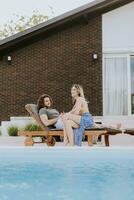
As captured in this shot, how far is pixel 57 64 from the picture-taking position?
15.2 meters

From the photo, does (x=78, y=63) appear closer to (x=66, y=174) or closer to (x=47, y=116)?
(x=47, y=116)

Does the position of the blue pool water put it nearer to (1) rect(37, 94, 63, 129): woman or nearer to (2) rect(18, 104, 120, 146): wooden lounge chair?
(2) rect(18, 104, 120, 146): wooden lounge chair

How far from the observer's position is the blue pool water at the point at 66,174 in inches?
237

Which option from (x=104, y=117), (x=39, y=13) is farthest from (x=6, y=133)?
(x=39, y=13)

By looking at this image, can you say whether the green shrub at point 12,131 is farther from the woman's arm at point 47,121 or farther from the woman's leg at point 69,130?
the woman's leg at point 69,130

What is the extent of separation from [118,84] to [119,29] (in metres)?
1.70

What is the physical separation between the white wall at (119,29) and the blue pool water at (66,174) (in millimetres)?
6985

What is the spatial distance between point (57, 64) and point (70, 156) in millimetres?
6918

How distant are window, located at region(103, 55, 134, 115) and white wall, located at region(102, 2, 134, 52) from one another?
0.31m

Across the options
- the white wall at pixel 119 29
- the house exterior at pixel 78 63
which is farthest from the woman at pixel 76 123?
the white wall at pixel 119 29

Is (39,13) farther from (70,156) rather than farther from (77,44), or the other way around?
(70,156)

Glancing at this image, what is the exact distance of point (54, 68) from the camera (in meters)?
15.2

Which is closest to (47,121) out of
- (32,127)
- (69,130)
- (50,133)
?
(50,133)

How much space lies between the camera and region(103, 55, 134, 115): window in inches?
595
